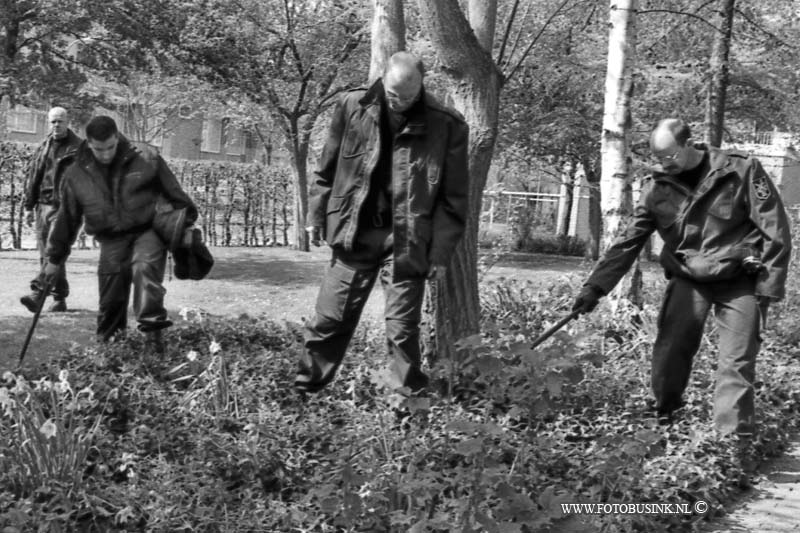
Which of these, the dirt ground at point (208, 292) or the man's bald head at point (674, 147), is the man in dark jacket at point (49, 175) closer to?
the dirt ground at point (208, 292)

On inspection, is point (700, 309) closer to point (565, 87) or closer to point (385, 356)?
point (385, 356)

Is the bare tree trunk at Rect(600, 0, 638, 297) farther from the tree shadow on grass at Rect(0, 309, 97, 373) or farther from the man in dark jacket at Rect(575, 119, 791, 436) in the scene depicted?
the tree shadow on grass at Rect(0, 309, 97, 373)

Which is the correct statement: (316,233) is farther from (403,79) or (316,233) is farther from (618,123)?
(618,123)

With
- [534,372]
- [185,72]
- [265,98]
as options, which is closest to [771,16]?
[265,98]

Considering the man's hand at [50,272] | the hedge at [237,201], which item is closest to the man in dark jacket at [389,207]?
the man's hand at [50,272]

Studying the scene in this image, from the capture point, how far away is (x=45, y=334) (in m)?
8.80

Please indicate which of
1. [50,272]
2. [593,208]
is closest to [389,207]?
[50,272]

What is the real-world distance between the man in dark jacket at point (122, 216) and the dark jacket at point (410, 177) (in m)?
1.60

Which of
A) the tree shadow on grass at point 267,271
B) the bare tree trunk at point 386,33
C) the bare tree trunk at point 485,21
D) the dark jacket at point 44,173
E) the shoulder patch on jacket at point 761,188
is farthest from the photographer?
the tree shadow on grass at point 267,271

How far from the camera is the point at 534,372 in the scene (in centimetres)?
402

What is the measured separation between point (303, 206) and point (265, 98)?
262 centimetres

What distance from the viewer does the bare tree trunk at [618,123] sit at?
8391 millimetres

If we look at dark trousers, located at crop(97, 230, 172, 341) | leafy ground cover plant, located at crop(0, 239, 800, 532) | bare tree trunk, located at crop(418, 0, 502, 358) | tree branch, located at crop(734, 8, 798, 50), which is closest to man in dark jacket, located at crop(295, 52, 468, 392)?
leafy ground cover plant, located at crop(0, 239, 800, 532)

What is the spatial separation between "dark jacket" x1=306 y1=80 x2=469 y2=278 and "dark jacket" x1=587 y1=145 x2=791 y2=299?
3.35 ft
